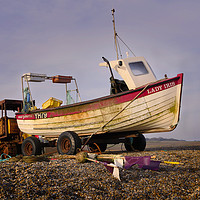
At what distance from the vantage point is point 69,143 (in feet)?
34.8

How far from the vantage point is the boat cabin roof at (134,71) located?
1027 cm

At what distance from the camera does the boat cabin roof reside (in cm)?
1027

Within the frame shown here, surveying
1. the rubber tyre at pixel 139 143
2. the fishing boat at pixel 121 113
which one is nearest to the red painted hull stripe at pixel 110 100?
the fishing boat at pixel 121 113

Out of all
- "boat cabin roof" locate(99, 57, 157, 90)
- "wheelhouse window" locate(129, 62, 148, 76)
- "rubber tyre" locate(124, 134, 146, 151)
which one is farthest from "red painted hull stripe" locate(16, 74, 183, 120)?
"rubber tyre" locate(124, 134, 146, 151)

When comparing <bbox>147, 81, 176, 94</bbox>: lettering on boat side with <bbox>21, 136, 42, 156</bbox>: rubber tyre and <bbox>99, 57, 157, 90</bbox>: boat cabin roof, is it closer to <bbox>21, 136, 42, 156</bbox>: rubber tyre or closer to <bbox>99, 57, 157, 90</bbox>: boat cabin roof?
<bbox>99, 57, 157, 90</bbox>: boat cabin roof

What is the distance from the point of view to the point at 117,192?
16.5ft

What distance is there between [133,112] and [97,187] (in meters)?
5.01

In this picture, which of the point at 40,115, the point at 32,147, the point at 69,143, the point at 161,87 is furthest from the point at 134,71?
the point at 32,147

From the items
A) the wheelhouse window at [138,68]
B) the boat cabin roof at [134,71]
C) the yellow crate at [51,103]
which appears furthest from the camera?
the yellow crate at [51,103]

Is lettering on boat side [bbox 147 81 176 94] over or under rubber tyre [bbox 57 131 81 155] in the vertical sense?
over

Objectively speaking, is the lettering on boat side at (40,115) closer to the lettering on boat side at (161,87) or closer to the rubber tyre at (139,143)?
the rubber tyre at (139,143)

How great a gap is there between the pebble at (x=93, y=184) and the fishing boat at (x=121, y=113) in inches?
134

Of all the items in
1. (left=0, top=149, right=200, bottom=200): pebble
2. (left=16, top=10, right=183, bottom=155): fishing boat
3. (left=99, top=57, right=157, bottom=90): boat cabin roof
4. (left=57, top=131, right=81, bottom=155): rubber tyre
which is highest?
(left=99, top=57, right=157, bottom=90): boat cabin roof

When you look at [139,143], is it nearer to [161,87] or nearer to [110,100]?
[110,100]
